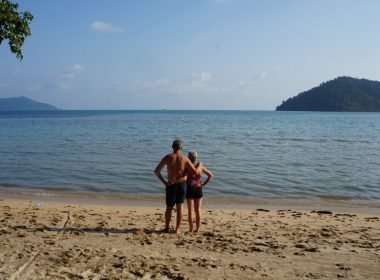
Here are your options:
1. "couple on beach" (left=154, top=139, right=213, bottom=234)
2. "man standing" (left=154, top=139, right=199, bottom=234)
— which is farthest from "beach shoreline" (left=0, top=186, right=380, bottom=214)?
"man standing" (left=154, top=139, right=199, bottom=234)

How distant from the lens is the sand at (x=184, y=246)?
5.87 metres

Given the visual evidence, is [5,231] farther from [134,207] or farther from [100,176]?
[100,176]

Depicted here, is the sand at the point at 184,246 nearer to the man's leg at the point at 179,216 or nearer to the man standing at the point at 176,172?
the man's leg at the point at 179,216

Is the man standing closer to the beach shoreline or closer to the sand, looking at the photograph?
the sand

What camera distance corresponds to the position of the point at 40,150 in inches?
1030

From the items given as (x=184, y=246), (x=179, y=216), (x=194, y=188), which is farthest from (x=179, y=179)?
(x=184, y=246)

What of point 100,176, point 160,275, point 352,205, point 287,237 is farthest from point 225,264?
point 100,176

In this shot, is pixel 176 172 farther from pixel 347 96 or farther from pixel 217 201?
Answer: pixel 347 96

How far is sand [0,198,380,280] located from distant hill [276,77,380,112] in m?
159

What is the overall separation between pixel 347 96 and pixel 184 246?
165814 mm

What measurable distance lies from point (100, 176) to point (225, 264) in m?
11.0

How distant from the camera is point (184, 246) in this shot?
7.09 m

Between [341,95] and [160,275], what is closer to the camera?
[160,275]

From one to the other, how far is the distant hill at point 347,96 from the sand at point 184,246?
522 feet
